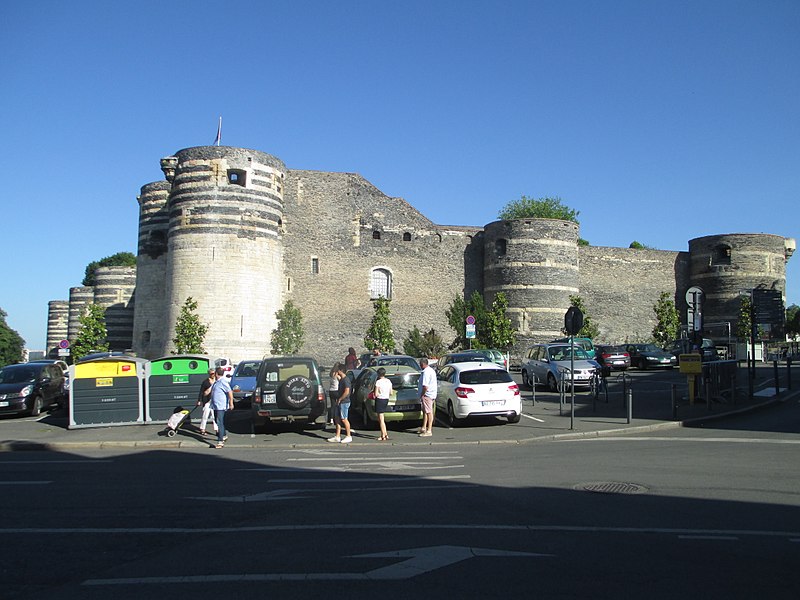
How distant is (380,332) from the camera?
137 ft

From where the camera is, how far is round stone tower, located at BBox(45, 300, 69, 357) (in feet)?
238

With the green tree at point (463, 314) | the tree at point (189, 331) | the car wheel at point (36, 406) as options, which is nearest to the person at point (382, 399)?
the car wheel at point (36, 406)

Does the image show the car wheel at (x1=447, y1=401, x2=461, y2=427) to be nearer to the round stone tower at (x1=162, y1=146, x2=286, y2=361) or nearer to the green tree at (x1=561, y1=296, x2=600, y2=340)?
the round stone tower at (x1=162, y1=146, x2=286, y2=361)

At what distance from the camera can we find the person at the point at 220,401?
14648mm

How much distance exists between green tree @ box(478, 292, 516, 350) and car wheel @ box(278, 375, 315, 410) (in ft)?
87.7

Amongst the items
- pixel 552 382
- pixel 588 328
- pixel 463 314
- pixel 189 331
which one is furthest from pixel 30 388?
pixel 588 328

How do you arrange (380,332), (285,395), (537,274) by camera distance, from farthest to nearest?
(537,274) < (380,332) < (285,395)

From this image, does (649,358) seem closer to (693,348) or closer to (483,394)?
(693,348)

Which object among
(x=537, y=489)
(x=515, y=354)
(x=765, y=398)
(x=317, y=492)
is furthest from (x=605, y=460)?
(x=515, y=354)

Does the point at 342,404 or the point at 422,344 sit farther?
Answer: the point at 422,344

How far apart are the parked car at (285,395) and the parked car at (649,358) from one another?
72.3 ft

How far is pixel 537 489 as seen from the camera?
9.08 metres

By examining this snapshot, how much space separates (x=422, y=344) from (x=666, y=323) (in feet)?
60.1

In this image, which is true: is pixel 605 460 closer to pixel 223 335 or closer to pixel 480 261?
pixel 223 335
